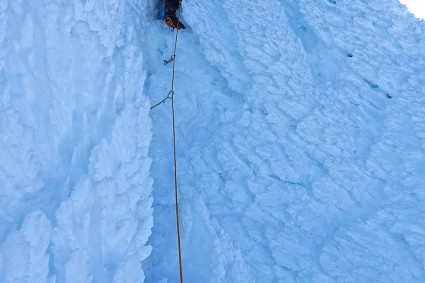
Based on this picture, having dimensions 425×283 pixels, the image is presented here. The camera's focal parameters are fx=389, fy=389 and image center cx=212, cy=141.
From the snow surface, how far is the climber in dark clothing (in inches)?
4.6

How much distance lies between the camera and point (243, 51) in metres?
3.72

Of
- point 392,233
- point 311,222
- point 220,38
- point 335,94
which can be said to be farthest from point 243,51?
point 392,233

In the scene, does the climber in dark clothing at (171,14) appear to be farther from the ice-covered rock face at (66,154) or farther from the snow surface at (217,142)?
the ice-covered rock face at (66,154)

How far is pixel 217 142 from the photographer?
3.11 m

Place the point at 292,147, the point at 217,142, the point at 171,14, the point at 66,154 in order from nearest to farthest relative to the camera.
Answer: the point at 66,154 → the point at 217,142 → the point at 292,147 → the point at 171,14

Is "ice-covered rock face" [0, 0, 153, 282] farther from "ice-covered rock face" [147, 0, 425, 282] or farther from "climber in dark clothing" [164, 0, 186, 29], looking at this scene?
"climber in dark clothing" [164, 0, 186, 29]

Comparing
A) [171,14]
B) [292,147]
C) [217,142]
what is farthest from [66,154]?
[171,14]

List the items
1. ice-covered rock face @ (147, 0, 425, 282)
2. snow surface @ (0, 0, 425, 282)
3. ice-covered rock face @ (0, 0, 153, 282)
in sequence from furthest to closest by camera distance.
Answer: ice-covered rock face @ (147, 0, 425, 282), snow surface @ (0, 0, 425, 282), ice-covered rock face @ (0, 0, 153, 282)

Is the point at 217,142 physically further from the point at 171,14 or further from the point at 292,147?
the point at 171,14

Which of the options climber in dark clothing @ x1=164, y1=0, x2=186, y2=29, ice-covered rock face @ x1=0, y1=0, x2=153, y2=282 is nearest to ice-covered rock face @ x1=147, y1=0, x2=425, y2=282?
climber in dark clothing @ x1=164, y1=0, x2=186, y2=29

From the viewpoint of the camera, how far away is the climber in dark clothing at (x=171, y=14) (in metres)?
3.46

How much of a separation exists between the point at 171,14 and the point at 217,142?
1267 millimetres

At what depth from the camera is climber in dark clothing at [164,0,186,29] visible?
346 centimetres

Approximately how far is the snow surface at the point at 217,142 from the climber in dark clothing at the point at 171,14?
0.12m
